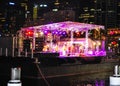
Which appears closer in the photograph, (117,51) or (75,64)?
Result: (75,64)

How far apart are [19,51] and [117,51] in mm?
6170

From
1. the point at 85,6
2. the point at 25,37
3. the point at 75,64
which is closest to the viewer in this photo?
the point at 75,64

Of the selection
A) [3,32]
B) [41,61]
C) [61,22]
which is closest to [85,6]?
[61,22]

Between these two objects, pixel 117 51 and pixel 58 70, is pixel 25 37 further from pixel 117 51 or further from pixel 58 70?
Answer: pixel 117 51

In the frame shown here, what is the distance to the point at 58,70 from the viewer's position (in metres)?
12.9

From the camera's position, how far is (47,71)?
499 inches

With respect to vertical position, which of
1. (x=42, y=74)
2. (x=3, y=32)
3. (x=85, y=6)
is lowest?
(x=42, y=74)

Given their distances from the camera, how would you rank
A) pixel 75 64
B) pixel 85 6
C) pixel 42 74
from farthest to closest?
1. pixel 85 6
2. pixel 75 64
3. pixel 42 74

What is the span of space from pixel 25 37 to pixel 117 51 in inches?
207

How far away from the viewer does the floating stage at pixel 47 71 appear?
11680 millimetres

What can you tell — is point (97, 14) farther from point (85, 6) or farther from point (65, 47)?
point (65, 47)

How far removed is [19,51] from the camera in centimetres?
1518

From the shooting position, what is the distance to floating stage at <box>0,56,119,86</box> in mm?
11680

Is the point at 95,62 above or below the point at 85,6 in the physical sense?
below
